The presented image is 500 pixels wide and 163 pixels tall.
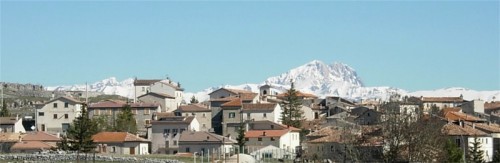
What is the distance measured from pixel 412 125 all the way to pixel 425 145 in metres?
1.37

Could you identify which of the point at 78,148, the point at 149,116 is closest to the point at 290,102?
the point at 149,116

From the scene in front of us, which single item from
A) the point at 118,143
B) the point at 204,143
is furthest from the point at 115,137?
the point at 204,143

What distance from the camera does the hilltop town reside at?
6367 centimetres

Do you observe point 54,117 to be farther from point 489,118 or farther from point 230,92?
point 489,118

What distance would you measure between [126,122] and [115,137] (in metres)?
9.47

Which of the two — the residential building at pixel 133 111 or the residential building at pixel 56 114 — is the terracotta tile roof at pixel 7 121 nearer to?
the residential building at pixel 56 114

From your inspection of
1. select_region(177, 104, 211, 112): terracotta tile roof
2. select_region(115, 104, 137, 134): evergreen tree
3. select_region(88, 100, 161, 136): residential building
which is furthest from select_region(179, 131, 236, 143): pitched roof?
select_region(88, 100, 161, 136): residential building

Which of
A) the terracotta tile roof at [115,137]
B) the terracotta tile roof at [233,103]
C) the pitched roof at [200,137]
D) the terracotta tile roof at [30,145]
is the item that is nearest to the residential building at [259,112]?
the terracotta tile roof at [233,103]

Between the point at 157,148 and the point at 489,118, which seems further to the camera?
the point at 489,118

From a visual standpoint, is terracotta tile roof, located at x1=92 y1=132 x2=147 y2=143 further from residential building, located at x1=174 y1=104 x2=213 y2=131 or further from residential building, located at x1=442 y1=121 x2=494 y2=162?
residential building, located at x1=442 y1=121 x2=494 y2=162

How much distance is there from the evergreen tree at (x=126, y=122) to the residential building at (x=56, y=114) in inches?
219

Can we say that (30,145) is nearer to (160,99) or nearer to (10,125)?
(10,125)

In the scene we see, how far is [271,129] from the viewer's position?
289ft

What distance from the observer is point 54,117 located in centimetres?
9738
